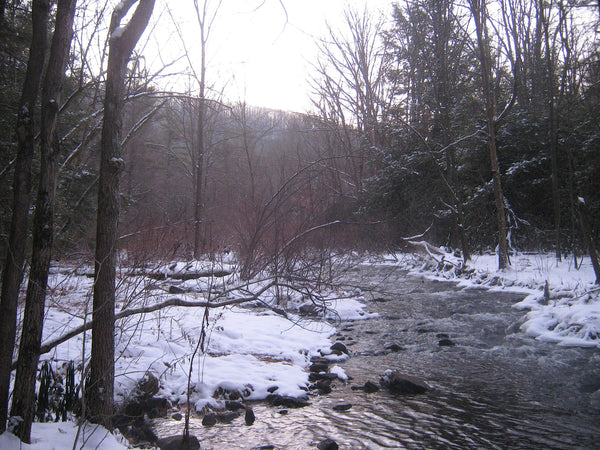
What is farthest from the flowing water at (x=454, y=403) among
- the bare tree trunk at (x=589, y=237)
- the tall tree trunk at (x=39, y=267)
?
the bare tree trunk at (x=589, y=237)

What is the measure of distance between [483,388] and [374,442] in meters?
2.13

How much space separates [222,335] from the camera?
7.71m

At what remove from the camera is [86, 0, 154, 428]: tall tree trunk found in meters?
3.73

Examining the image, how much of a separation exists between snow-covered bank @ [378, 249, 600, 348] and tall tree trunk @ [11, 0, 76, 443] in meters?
7.39

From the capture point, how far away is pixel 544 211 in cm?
1750

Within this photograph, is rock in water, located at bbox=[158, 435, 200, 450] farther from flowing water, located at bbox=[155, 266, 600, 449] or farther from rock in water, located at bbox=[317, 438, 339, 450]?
rock in water, located at bbox=[317, 438, 339, 450]

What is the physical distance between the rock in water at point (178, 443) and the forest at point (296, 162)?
691 millimetres

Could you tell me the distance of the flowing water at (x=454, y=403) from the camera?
175 inches

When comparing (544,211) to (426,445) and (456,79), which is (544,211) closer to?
(456,79)

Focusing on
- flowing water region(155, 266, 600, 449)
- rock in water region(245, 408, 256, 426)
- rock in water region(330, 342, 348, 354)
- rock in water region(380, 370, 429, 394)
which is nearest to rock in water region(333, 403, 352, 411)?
flowing water region(155, 266, 600, 449)

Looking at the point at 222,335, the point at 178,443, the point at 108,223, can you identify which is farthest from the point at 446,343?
the point at 108,223

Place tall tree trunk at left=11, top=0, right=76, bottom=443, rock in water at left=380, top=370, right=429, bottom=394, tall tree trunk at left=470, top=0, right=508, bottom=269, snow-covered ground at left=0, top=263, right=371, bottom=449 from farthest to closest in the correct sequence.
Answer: tall tree trunk at left=470, top=0, right=508, bottom=269, rock in water at left=380, top=370, right=429, bottom=394, snow-covered ground at left=0, top=263, right=371, bottom=449, tall tree trunk at left=11, top=0, right=76, bottom=443

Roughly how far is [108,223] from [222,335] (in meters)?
4.38

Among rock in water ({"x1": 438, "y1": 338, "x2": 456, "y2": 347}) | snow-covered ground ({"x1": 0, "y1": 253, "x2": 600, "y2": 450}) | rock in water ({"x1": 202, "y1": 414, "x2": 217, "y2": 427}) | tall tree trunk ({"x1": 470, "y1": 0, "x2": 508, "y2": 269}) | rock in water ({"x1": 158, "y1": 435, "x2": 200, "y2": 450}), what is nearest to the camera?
rock in water ({"x1": 158, "y1": 435, "x2": 200, "y2": 450})
